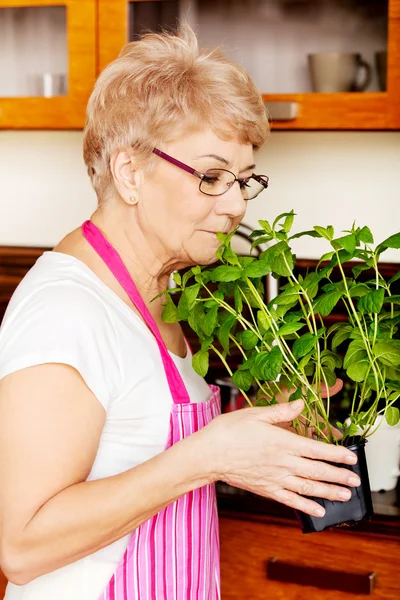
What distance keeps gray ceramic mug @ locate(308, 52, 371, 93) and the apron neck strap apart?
2.74 ft

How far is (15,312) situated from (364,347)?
19.6 inches

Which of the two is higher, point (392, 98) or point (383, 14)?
point (383, 14)

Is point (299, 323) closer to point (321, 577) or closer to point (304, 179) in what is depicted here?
point (321, 577)

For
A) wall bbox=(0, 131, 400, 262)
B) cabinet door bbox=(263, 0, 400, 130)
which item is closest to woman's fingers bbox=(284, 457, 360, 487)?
cabinet door bbox=(263, 0, 400, 130)

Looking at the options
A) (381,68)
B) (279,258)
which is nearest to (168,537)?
(279,258)

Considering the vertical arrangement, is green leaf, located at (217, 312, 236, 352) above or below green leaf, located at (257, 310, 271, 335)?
below

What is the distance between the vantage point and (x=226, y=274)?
1195 millimetres

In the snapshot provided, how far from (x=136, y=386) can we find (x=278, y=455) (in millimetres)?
254

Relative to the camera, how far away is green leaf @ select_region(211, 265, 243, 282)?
119cm

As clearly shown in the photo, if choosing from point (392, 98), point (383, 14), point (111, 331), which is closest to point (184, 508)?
point (111, 331)

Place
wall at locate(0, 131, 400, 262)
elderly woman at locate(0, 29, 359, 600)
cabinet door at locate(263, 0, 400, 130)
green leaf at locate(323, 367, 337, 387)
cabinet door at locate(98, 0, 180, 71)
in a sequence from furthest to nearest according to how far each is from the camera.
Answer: wall at locate(0, 131, 400, 262), cabinet door at locate(98, 0, 180, 71), cabinet door at locate(263, 0, 400, 130), green leaf at locate(323, 367, 337, 387), elderly woman at locate(0, 29, 359, 600)

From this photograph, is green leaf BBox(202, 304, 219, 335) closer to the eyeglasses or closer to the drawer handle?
the eyeglasses

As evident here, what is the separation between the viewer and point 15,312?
1246 millimetres

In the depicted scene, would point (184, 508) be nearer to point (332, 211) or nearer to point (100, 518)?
point (100, 518)
